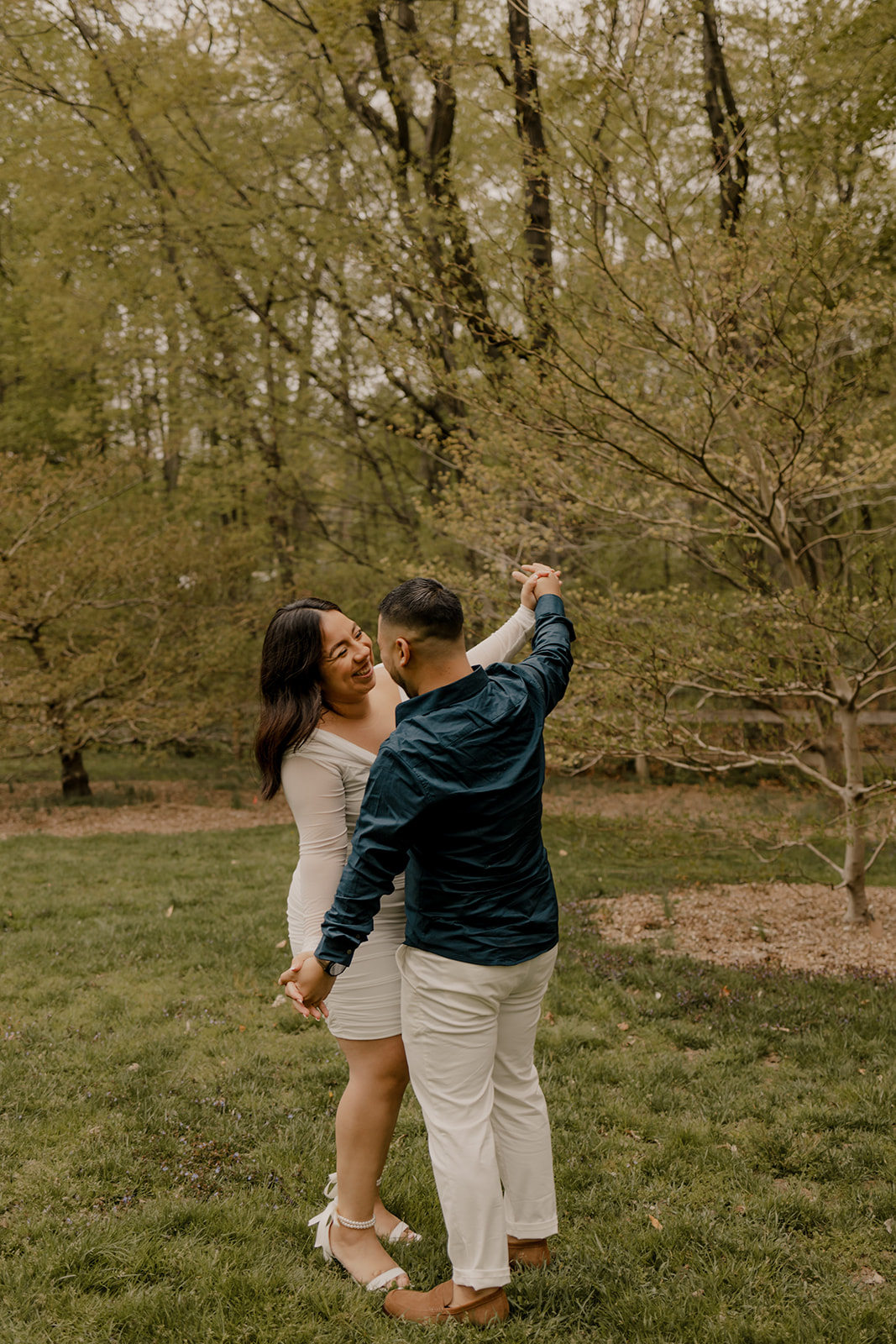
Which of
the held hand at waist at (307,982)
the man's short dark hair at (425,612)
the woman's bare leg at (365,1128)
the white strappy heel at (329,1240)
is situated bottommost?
the white strappy heel at (329,1240)

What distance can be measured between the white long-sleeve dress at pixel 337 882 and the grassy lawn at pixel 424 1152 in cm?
76

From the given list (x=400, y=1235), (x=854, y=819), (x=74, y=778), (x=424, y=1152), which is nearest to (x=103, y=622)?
(x=74, y=778)

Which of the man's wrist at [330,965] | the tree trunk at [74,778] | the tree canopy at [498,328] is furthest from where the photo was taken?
the tree trunk at [74,778]

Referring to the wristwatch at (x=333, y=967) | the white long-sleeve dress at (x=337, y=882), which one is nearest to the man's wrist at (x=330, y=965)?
the wristwatch at (x=333, y=967)

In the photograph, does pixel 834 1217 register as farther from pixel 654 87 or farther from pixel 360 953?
pixel 654 87

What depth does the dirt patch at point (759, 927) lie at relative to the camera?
5746 millimetres

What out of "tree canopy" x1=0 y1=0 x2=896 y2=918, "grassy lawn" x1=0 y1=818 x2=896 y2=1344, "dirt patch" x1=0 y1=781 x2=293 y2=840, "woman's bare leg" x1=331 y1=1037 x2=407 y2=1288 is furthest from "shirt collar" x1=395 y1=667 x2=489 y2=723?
"dirt patch" x1=0 y1=781 x2=293 y2=840

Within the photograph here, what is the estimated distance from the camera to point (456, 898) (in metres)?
2.31

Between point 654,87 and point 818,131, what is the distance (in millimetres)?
4674

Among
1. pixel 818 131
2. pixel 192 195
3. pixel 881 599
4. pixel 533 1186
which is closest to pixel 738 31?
pixel 818 131

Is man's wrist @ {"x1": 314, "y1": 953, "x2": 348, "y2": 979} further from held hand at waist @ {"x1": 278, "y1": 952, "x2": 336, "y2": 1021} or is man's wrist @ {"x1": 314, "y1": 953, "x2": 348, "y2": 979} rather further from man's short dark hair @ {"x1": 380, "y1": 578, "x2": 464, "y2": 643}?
man's short dark hair @ {"x1": 380, "y1": 578, "x2": 464, "y2": 643}

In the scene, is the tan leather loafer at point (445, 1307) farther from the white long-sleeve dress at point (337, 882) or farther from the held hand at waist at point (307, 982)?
the held hand at waist at point (307, 982)

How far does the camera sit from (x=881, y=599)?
16.1 feet

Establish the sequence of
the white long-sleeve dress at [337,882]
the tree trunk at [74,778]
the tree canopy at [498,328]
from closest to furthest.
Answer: the white long-sleeve dress at [337,882] → the tree canopy at [498,328] → the tree trunk at [74,778]
